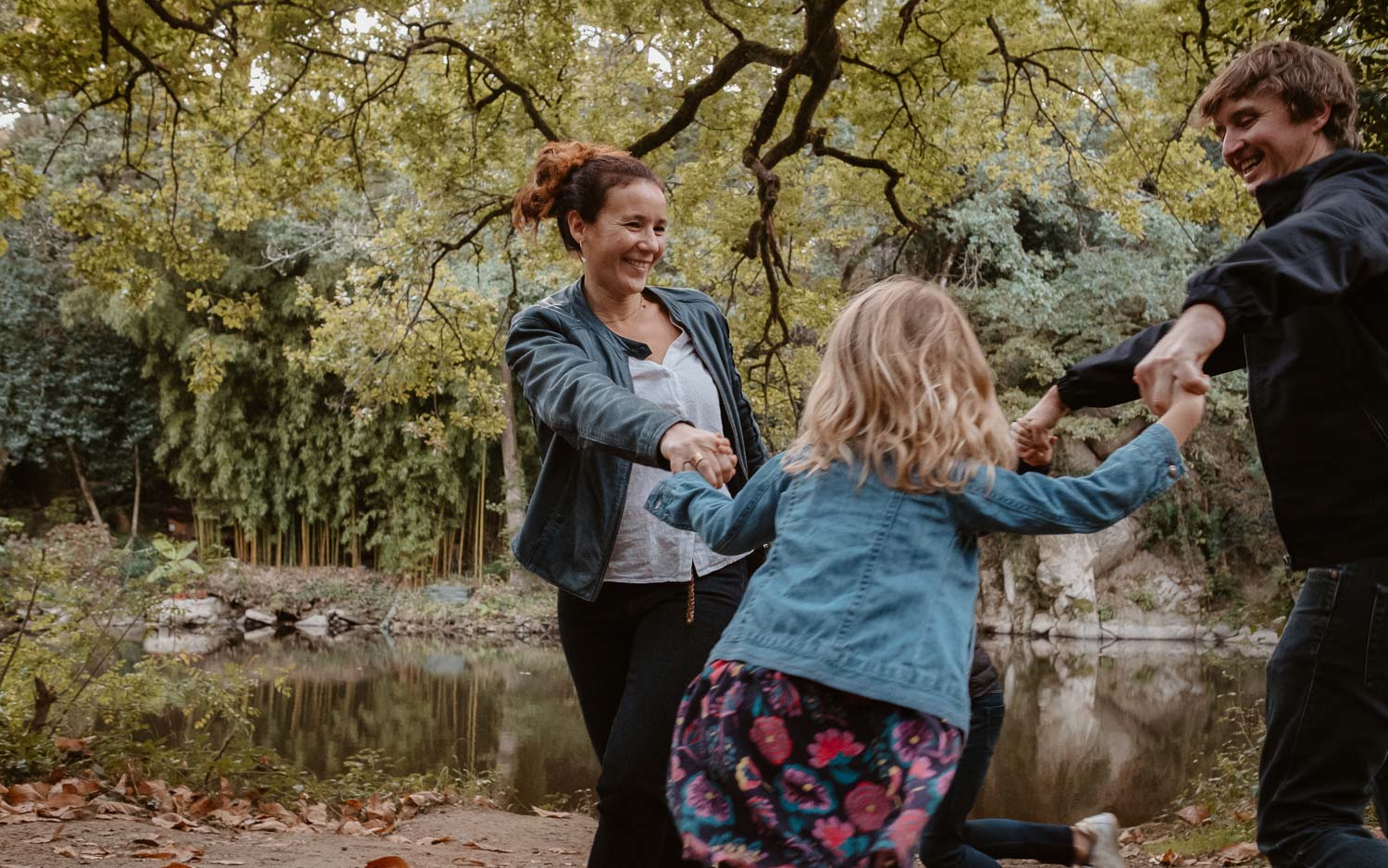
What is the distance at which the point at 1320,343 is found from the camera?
1.82 meters

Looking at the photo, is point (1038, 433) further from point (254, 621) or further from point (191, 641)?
point (254, 621)

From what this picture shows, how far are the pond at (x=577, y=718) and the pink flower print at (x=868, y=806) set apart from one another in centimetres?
484

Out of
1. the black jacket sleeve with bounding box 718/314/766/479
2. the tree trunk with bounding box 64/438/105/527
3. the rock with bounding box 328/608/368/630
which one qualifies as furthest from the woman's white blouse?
the tree trunk with bounding box 64/438/105/527

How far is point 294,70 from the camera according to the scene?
24.5ft

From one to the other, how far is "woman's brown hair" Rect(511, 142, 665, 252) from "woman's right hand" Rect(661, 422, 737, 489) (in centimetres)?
77

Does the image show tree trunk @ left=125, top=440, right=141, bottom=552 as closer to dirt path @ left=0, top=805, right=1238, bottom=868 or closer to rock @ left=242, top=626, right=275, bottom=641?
rock @ left=242, top=626, right=275, bottom=641

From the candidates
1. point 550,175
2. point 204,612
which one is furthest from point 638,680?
point 204,612

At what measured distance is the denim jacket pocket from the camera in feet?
5.69

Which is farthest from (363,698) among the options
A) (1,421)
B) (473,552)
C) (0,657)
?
(1,421)

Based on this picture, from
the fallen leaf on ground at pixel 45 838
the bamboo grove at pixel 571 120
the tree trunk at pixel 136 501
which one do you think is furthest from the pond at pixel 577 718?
the tree trunk at pixel 136 501

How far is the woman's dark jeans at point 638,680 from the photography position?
2.16m

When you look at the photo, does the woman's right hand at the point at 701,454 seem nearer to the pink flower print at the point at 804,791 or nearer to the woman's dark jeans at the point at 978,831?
the pink flower print at the point at 804,791

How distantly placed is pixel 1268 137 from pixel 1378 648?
881mm

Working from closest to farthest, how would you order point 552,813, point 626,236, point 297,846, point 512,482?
point 626,236
point 297,846
point 552,813
point 512,482
